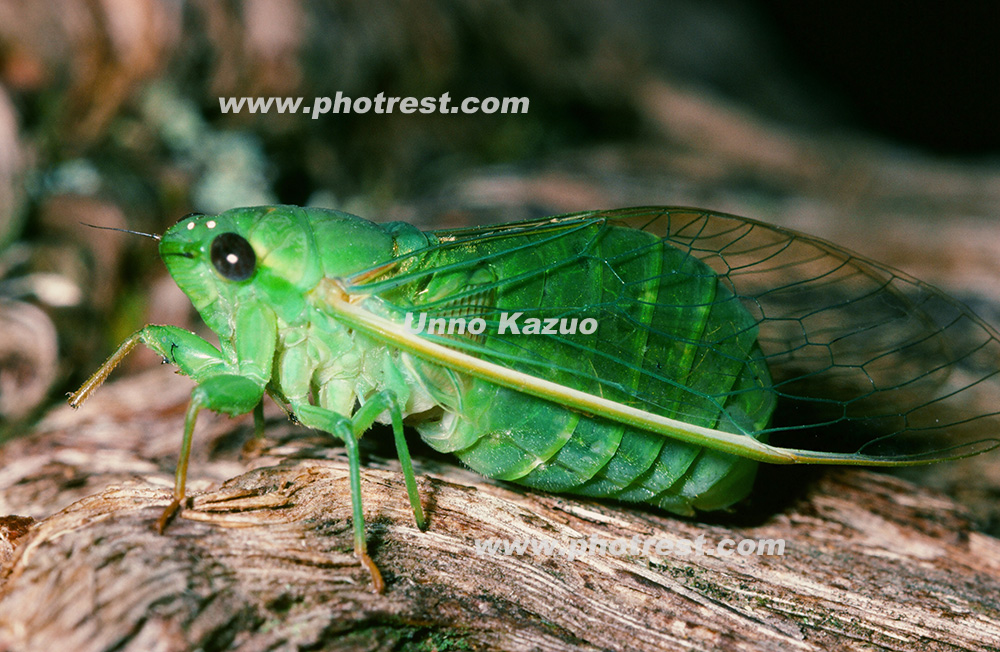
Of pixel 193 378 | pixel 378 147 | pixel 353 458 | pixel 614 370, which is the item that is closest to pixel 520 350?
pixel 614 370

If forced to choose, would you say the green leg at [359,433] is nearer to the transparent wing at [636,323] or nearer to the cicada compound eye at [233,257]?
the transparent wing at [636,323]

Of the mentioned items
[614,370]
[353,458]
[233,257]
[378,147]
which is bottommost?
[353,458]

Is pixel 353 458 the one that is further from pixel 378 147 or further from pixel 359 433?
pixel 378 147

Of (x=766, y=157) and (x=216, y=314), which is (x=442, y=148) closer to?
(x=766, y=157)

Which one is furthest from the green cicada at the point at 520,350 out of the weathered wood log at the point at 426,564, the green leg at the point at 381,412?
the weathered wood log at the point at 426,564

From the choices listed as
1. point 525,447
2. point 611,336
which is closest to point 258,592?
point 525,447

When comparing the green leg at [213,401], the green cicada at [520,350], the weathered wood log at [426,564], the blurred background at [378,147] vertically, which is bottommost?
the weathered wood log at [426,564]
